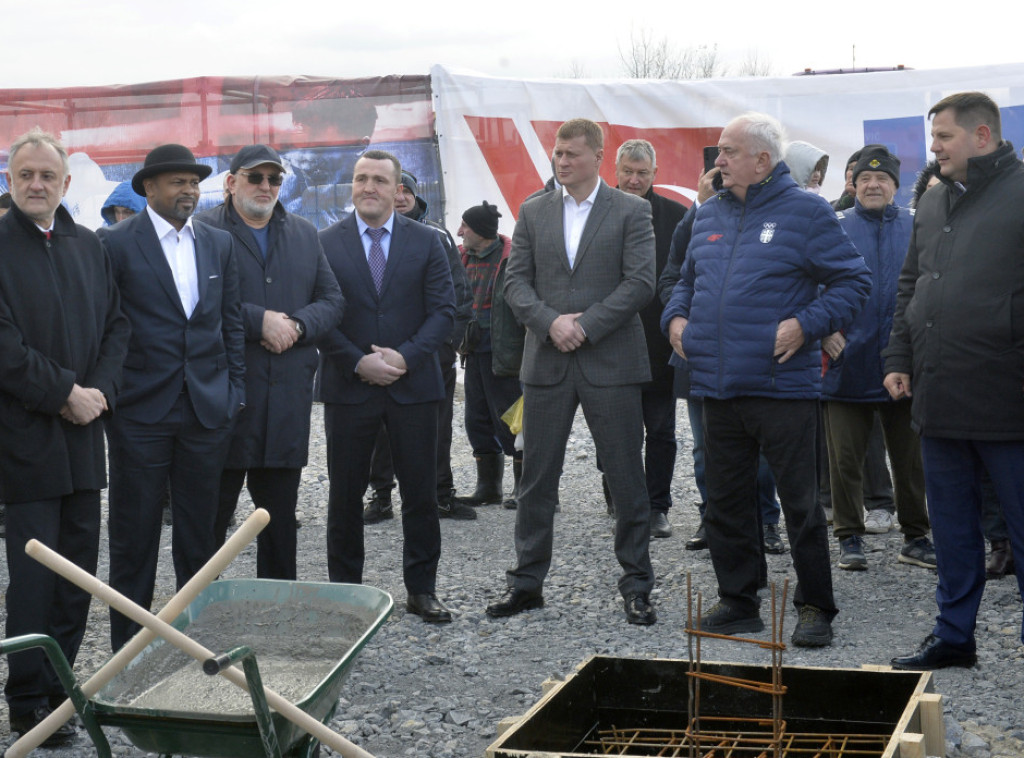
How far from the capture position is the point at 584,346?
6.13 meters

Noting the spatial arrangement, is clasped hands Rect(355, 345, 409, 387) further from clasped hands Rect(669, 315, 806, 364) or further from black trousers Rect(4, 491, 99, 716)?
clasped hands Rect(669, 315, 806, 364)

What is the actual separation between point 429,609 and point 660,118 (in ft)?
24.3

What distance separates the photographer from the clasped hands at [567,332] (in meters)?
6.01

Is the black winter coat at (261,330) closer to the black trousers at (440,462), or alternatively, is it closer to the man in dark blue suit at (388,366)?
the man in dark blue suit at (388,366)

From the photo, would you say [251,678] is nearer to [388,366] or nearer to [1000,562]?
[388,366]

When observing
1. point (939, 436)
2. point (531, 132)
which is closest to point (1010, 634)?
point (939, 436)

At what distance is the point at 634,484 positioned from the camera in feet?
20.3

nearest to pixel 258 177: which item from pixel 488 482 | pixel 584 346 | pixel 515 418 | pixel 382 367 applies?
pixel 382 367

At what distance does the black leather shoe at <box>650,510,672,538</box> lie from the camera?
791 cm

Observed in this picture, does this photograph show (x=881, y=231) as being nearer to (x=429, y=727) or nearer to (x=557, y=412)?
(x=557, y=412)

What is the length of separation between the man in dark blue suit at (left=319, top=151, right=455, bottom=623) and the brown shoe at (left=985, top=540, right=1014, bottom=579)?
309 centimetres

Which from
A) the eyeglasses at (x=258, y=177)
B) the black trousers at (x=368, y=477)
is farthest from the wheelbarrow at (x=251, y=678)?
the eyeglasses at (x=258, y=177)

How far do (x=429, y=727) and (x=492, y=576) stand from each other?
94.2 inches

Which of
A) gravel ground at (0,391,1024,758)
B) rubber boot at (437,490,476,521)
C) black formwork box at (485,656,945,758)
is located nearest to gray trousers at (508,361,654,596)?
gravel ground at (0,391,1024,758)
